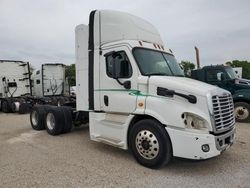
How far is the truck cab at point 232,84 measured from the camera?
400 inches

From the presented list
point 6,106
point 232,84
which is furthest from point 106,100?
point 6,106

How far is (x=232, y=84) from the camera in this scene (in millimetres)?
10883

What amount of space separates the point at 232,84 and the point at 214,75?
828mm

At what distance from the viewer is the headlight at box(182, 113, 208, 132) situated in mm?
4534

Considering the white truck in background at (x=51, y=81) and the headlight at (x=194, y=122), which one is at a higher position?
the white truck in background at (x=51, y=81)

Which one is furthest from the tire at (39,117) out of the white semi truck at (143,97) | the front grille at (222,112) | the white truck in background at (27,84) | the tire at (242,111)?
the tire at (242,111)

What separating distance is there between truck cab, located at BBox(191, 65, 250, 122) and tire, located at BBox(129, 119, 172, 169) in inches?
260

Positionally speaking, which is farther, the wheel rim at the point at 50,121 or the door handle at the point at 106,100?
the wheel rim at the point at 50,121

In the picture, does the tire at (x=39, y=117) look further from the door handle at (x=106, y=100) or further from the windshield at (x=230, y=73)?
the windshield at (x=230, y=73)

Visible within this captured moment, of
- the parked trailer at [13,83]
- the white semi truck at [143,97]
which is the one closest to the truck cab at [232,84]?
the white semi truck at [143,97]

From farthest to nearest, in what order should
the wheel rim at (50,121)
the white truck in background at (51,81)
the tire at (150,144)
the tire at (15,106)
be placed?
the white truck in background at (51,81)
the tire at (15,106)
the wheel rim at (50,121)
the tire at (150,144)

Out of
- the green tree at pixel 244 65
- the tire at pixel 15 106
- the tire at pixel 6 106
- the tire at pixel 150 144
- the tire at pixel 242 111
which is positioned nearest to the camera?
the tire at pixel 150 144

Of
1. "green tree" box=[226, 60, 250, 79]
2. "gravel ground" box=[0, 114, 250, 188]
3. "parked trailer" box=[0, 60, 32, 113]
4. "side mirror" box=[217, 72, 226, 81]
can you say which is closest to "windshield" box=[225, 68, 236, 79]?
"side mirror" box=[217, 72, 226, 81]

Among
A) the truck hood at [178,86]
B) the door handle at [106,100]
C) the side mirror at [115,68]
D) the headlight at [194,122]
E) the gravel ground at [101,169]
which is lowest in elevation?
the gravel ground at [101,169]
